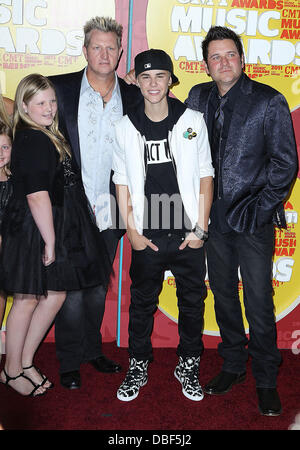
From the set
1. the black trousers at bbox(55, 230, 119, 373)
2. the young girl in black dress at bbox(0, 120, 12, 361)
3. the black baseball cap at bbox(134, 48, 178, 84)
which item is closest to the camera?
the black baseball cap at bbox(134, 48, 178, 84)

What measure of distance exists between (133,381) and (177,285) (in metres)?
0.63

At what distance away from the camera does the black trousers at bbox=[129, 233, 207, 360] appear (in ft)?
8.63

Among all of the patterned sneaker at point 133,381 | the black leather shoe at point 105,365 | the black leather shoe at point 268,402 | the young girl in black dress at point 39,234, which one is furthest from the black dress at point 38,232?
the black leather shoe at point 268,402

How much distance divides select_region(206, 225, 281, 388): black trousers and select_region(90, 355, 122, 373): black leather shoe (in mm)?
810

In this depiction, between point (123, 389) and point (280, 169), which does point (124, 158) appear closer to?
point (280, 169)

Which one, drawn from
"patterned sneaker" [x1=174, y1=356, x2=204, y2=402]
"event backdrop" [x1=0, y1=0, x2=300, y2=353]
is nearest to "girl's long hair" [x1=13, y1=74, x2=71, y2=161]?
"event backdrop" [x1=0, y1=0, x2=300, y2=353]

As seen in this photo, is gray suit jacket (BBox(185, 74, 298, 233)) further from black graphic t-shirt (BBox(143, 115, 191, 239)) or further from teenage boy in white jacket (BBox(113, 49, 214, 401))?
black graphic t-shirt (BBox(143, 115, 191, 239))

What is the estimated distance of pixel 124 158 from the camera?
8.64ft

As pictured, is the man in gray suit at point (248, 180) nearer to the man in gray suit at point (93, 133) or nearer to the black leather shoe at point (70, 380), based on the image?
the man in gray suit at point (93, 133)

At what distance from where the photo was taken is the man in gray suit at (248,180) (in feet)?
8.27

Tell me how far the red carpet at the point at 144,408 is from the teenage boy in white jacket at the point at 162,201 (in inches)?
4.0

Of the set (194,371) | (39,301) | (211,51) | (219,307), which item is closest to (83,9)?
(211,51)

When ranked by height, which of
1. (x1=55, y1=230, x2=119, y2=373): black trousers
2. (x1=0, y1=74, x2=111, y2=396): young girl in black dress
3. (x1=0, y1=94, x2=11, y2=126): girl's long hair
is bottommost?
(x1=55, y1=230, x2=119, y2=373): black trousers

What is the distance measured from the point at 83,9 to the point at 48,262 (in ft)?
5.49
